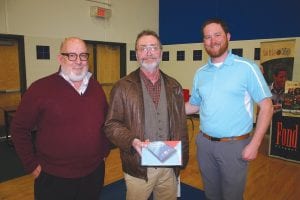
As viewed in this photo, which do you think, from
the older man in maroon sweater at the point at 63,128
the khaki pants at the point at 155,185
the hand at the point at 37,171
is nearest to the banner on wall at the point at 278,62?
the khaki pants at the point at 155,185

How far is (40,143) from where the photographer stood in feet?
5.56

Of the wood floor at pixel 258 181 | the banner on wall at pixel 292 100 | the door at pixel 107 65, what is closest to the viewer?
the wood floor at pixel 258 181

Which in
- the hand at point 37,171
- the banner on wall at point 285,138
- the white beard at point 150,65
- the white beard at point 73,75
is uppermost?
the white beard at point 150,65

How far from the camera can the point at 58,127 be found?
5.43ft

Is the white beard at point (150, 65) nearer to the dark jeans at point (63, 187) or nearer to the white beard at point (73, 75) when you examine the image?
the white beard at point (73, 75)

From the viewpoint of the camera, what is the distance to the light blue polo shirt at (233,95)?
1932 millimetres

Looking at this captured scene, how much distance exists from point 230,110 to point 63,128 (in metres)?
1.18

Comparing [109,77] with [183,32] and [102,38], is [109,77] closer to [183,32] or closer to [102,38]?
[102,38]

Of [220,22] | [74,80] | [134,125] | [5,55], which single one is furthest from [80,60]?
[5,55]

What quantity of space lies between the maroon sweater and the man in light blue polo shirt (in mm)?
871

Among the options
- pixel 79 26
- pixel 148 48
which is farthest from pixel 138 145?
pixel 79 26

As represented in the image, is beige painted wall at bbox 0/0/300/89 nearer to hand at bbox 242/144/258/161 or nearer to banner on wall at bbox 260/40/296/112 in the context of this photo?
banner on wall at bbox 260/40/296/112

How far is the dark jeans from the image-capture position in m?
1.70

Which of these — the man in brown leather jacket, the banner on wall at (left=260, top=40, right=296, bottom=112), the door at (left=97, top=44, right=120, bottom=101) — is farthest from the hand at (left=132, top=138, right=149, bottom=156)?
the door at (left=97, top=44, right=120, bottom=101)
